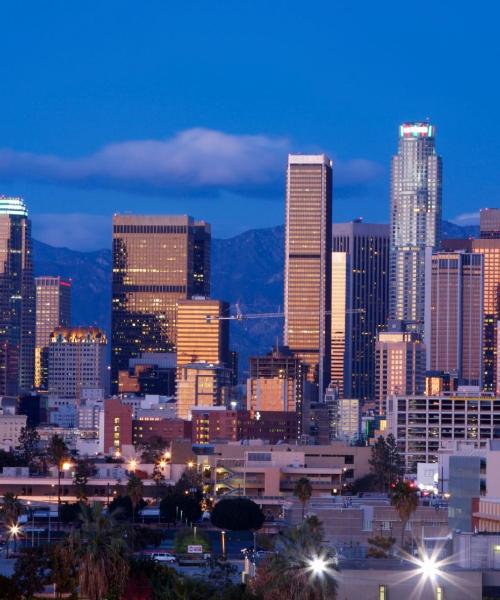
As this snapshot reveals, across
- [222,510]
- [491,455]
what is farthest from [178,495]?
[491,455]

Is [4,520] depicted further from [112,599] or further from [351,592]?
[351,592]

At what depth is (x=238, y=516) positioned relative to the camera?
164 meters

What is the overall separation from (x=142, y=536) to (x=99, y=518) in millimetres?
53899

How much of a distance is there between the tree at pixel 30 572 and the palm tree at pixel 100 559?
2.81 metres

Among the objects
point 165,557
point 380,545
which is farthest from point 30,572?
point 165,557

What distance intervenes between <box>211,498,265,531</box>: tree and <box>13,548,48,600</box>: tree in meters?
68.5

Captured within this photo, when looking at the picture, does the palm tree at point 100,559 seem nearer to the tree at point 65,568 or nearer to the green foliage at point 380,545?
the tree at point 65,568

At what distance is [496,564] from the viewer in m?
75.0

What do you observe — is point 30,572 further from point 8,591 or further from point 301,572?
point 301,572

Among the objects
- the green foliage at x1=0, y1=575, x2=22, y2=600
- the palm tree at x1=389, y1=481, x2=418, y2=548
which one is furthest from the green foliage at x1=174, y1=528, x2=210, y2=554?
the green foliage at x1=0, y1=575, x2=22, y2=600

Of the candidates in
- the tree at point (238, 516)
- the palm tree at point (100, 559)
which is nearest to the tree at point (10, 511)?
the tree at point (238, 516)

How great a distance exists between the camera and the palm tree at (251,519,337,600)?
68.3m

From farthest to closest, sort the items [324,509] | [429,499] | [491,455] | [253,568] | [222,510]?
[222,510], [429,499], [324,509], [491,455], [253,568]

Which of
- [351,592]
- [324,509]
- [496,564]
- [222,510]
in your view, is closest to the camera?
[351,592]
